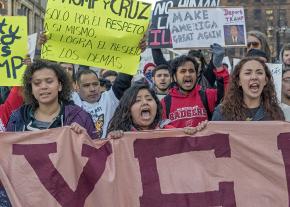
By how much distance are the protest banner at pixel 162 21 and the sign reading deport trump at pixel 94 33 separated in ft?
6.48

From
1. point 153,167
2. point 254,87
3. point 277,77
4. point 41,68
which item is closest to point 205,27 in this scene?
point 277,77

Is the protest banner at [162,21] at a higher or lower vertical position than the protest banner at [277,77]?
higher

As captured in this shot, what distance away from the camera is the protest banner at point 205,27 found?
23.1 feet

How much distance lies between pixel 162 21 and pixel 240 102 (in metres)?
3.90

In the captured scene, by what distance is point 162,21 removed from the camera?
323 inches

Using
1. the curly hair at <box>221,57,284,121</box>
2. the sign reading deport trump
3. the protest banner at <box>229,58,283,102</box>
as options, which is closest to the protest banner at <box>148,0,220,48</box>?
the sign reading deport trump

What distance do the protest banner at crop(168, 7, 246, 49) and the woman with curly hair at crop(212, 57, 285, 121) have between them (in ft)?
7.96

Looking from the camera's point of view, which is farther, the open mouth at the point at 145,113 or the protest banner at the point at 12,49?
the protest banner at the point at 12,49

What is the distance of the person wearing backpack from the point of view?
5.03 m

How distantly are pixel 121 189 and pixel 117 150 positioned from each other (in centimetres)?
29

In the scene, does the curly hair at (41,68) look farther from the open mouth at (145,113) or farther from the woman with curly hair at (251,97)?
the woman with curly hair at (251,97)

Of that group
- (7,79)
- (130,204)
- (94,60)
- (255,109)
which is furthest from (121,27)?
(130,204)

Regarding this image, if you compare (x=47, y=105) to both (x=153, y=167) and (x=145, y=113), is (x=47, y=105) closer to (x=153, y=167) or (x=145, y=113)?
(x=145, y=113)

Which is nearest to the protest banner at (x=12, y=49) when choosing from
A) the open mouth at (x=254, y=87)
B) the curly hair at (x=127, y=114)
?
the curly hair at (x=127, y=114)
